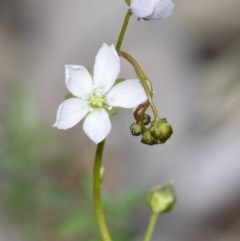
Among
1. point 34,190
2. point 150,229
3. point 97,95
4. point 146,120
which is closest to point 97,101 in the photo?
point 97,95

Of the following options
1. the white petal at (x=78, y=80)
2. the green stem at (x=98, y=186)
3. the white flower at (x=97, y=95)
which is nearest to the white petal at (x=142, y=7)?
the white flower at (x=97, y=95)

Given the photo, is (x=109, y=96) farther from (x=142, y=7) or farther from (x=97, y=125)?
(x=142, y=7)

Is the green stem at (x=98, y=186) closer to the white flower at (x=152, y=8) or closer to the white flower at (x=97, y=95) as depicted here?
the white flower at (x=97, y=95)

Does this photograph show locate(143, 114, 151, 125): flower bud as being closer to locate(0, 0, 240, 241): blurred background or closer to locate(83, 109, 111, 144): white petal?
locate(83, 109, 111, 144): white petal

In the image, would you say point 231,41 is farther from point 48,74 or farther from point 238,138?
point 48,74

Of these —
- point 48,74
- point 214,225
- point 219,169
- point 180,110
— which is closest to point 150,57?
point 180,110

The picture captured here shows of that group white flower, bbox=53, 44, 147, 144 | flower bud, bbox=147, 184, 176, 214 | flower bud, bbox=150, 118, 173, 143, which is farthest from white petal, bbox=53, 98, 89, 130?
flower bud, bbox=147, 184, 176, 214
